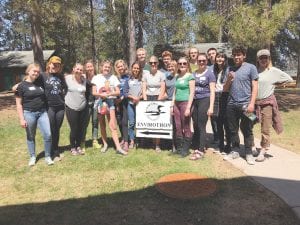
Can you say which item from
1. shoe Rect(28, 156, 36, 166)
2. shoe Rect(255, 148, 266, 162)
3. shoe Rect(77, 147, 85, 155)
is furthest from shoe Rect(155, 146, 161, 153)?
shoe Rect(28, 156, 36, 166)

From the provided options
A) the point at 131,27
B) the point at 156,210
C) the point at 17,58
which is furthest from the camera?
the point at 17,58

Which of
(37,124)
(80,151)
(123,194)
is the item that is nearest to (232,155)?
(123,194)

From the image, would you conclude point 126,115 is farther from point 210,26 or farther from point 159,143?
point 210,26

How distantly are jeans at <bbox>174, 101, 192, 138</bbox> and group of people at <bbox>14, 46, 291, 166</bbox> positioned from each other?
2 cm

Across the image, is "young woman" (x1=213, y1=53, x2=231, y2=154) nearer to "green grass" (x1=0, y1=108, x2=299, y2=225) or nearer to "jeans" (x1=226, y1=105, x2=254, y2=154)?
"jeans" (x1=226, y1=105, x2=254, y2=154)

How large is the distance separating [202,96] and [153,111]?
3.59 ft

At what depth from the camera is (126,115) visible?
23.4 feet

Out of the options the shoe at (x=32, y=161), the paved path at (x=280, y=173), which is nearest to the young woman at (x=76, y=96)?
the shoe at (x=32, y=161)

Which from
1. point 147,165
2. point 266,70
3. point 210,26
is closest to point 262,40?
point 210,26

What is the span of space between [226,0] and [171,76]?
A: 746 centimetres

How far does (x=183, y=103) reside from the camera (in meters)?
6.44

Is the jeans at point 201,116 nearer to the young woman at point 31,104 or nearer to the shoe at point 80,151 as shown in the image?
the shoe at point 80,151

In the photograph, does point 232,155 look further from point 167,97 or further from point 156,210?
point 156,210

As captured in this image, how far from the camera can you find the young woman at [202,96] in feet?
20.5
